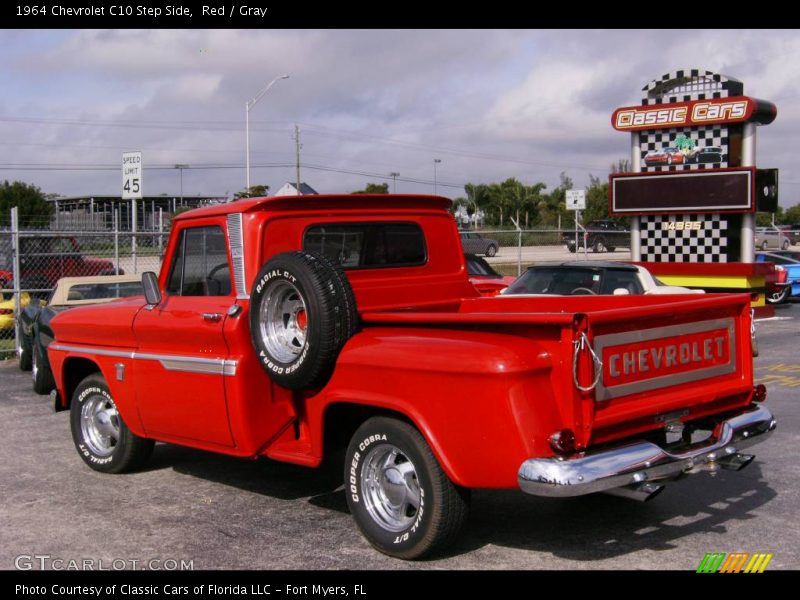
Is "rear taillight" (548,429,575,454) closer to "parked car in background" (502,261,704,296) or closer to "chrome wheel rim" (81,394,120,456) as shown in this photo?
"chrome wheel rim" (81,394,120,456)

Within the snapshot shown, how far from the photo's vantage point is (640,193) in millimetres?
18719

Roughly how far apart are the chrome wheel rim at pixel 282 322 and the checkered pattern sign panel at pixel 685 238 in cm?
1432

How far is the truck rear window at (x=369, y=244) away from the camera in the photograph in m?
5.97

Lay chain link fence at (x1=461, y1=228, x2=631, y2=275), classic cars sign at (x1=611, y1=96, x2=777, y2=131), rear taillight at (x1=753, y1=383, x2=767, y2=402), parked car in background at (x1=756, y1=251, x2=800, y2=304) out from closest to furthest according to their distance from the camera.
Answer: rear taillight at (x1=753, y1=383, x2=767, y2=402) < classic cars sign at (x1=611, y1=96, x2=777, y2=131) < parked car in background at (x1=756, y1=251, x2=800, y2=304) < chain link fence at (x1=461, y1=228, x2=631, y2=275)

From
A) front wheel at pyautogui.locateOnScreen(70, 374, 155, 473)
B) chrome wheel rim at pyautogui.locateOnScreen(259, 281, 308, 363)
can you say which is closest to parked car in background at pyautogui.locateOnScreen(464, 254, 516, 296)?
front wheel at pyautogui.locateOnScreen(70, 374, 155, 473)

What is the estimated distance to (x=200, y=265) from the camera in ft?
19.9

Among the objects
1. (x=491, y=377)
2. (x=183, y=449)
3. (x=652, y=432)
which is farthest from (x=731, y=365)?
(x=183, y=449)

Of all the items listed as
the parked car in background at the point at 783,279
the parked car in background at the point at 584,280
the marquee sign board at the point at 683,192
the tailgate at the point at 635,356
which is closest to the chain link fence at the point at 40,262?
the parked car in background at the point at 584,280

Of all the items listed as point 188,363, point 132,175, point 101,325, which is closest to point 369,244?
point 188,363

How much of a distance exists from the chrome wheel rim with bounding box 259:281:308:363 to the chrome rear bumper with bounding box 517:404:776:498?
5.51ft

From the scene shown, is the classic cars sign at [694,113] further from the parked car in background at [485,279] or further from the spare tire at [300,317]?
the spare tire at [300,317]

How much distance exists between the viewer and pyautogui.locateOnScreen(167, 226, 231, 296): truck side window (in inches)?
231
